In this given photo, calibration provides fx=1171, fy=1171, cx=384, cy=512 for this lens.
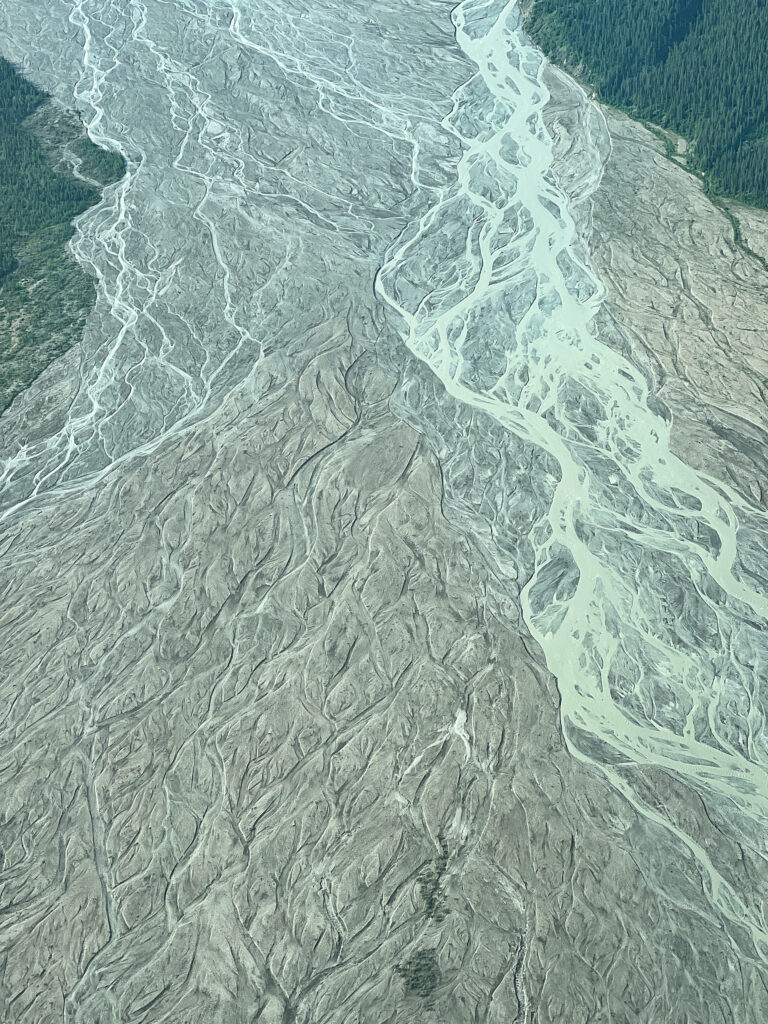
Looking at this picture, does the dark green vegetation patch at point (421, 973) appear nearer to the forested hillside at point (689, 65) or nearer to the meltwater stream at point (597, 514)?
the meltwater stream at point (597, 514)

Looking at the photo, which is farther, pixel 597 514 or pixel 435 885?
pixel 597 514

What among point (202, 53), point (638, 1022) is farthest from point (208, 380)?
point (202, 53)

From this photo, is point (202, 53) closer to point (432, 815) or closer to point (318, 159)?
point (318, 159)

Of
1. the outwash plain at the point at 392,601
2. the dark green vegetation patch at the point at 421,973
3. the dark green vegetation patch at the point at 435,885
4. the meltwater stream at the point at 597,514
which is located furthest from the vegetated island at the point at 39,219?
the dark green vegetation patch at the point at 421,973

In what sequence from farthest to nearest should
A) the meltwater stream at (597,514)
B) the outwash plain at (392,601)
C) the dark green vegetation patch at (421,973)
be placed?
the meltwater stream at (597,514) < the outwash plain at (392,601) < the dark green vegetation patch at (421,973)

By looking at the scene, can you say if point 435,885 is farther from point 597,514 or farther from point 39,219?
point 39,219

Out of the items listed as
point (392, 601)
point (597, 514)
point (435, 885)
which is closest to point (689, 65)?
point (597, 514)

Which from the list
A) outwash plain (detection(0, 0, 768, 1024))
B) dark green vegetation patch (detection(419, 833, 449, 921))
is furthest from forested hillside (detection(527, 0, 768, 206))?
dark green vegetation patch (detection(419, 833, 449, 921))
